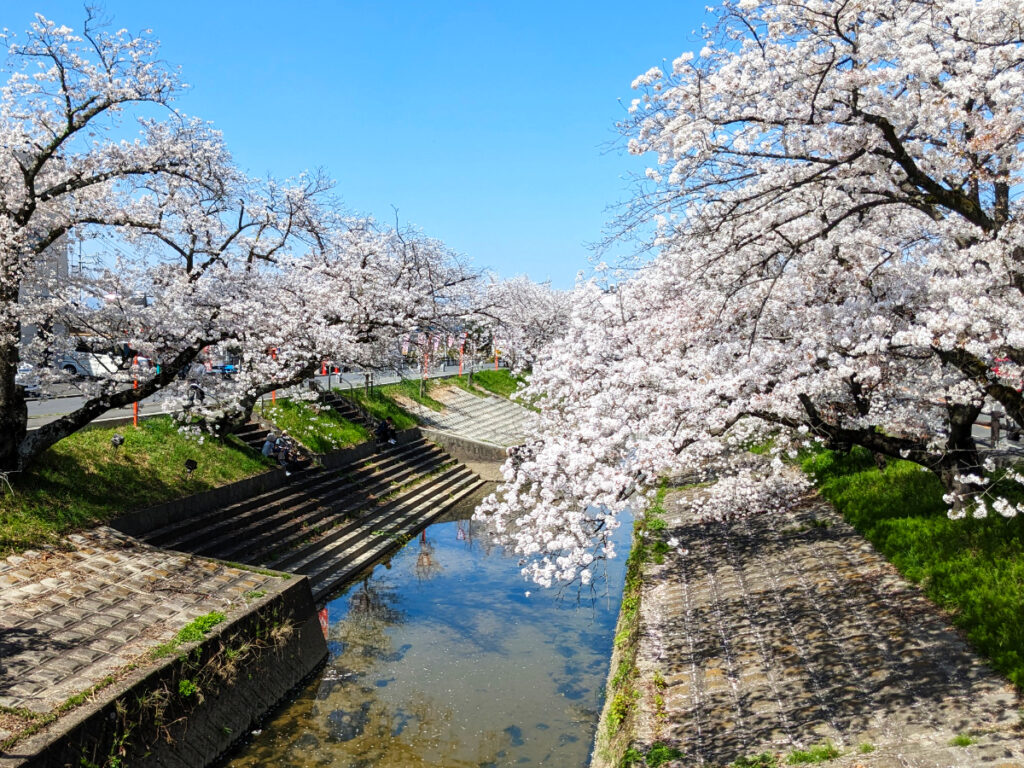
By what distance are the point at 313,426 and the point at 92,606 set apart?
12922 mm

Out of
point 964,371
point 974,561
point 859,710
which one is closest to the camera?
point 859,710

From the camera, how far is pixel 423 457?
27688 millimetres

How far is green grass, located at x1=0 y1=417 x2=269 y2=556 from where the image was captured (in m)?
12.3

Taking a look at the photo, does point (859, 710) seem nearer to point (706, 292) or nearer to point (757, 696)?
point (757, 696)

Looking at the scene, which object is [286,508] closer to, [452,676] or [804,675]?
[452,676]

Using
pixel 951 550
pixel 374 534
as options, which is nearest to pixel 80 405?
pixel 374 534

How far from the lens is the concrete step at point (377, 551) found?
52.7 ft

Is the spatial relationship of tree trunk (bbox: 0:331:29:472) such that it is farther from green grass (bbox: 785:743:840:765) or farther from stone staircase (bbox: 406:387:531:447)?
stone staircase (bbox: 406:387:531:447)

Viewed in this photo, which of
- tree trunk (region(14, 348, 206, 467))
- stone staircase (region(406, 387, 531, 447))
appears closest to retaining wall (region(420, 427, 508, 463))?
stone staircase (region(406, 387, 531, 447))

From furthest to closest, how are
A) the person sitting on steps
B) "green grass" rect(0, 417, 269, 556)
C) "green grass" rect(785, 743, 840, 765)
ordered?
the person sitting on steps, "green grass" rect(0, 417, 269, 556), "green grass" rect(785, 743, 840, 765)

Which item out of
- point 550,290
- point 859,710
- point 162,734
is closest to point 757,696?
point 859,710

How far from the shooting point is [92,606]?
34.7 feet

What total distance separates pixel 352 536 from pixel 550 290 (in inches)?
1835

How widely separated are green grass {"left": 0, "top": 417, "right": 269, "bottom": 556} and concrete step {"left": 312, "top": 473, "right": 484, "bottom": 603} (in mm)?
3515
